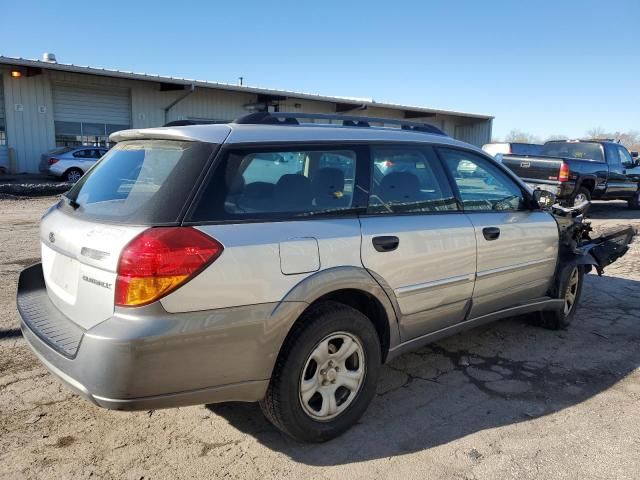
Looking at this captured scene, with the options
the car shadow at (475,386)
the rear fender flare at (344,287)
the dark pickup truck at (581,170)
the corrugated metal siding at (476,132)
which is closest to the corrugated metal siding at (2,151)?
the dark pickup truck at (581,170)

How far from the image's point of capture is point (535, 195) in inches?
176

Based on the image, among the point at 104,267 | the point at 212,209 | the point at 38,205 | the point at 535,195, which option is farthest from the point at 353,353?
the point at 38,205

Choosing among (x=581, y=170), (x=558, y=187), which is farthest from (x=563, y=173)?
(x=581, y=170)

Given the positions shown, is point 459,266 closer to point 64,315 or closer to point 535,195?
point 535,195

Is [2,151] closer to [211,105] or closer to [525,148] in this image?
[211,105]

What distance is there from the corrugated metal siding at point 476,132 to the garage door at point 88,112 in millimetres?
23593

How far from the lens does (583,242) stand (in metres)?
5.46

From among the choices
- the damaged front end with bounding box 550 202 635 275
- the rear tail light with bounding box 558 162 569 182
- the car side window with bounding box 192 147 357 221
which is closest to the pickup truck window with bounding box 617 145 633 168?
the rear tail light with bounding box 558 162 569 182

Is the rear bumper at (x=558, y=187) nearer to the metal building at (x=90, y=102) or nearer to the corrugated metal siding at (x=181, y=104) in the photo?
the metal building at (x=90, y=102)

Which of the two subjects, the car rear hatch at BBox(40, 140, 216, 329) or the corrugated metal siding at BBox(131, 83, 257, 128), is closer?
the car rear hatch at BBox(40, 140, 216, 329)

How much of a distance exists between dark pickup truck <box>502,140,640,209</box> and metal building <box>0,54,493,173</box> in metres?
11.6

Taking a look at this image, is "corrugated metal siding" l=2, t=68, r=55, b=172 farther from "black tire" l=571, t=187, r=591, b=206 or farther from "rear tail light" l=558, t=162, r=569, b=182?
"black tire" l=571, t=187, r=591, b=206

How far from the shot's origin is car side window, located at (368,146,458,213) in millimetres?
3309

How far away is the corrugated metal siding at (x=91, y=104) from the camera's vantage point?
71.9 feet
